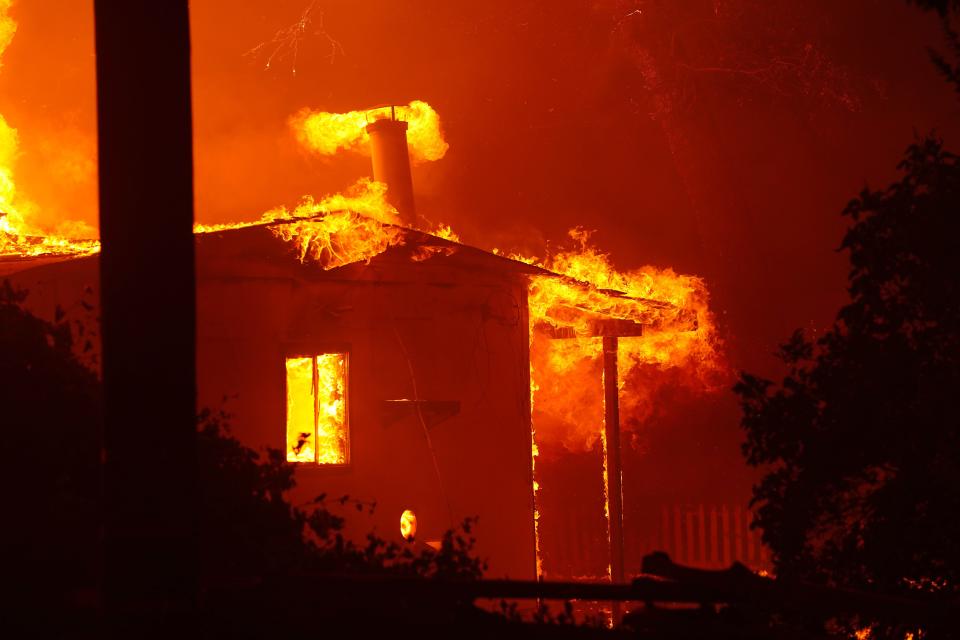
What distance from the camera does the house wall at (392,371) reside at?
11.9m

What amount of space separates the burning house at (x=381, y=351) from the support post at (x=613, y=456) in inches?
39.1

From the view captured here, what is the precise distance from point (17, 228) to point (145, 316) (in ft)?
50.6

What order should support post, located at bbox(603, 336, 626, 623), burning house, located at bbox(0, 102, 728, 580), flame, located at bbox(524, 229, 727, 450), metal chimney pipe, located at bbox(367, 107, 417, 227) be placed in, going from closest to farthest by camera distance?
burning house, located at bbox(0, 102, 728, 580) → flame, located at bbox(524, 229, 727, 450) → support post, located at bbox(603, 336, 626, 623) → metal chimney pipe, located at bbox(367, 107, 417, 227)

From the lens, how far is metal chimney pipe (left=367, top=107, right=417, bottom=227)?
58.3 feet

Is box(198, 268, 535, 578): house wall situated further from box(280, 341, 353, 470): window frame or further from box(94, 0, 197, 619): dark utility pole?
box(94, 0, 197, 619): dark utility pole

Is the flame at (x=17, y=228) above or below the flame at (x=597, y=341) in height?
above

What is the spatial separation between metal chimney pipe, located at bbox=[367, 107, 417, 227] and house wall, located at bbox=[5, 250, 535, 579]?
4.08 m

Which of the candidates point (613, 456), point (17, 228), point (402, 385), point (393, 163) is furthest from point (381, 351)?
point (17, 228)

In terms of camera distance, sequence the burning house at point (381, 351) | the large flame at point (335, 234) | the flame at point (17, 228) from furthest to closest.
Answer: the flame at point (17, 228), the burning house at point (381, 351), the large flame at point (335, 234)

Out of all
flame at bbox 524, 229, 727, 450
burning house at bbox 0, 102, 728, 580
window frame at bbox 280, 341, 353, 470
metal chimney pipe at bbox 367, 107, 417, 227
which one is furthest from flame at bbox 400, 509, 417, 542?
metal chimney pipe at bbox 367, 107, 417, 227

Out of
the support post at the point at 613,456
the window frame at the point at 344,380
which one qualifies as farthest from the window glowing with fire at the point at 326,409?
the support post at the point at 613,456

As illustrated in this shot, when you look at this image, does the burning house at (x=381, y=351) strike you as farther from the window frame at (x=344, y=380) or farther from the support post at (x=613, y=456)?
the support post at (x=613, y=456)

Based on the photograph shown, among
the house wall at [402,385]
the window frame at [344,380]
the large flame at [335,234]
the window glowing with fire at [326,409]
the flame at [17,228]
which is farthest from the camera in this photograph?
the flame at [17,228]

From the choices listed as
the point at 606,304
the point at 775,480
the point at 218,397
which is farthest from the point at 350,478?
the point at 775,480
